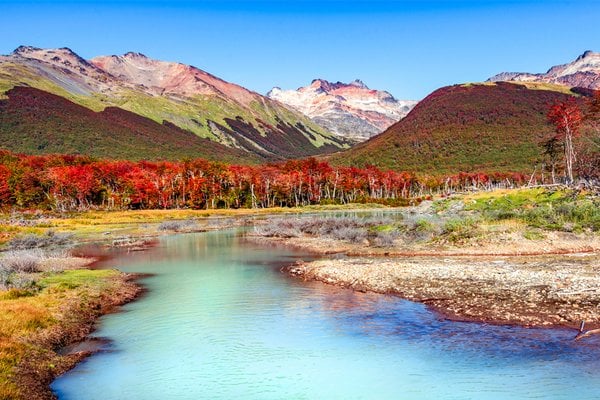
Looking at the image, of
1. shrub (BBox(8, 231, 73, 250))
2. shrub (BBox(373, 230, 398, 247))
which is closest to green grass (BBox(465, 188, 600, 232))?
shrub (BBox(373, 230, 398, 247))

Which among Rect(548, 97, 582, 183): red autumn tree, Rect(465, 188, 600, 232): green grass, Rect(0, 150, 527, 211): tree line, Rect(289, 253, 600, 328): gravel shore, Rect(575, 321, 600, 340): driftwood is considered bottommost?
Rect(575, 321, 600, 340): driftwood

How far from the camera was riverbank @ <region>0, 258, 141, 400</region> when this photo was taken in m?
17.3

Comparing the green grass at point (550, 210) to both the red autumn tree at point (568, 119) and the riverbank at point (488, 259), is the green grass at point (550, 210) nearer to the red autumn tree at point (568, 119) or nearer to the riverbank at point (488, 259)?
the riverbank at point (488, 259)

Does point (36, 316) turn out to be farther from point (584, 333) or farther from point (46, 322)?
point (584, 333)

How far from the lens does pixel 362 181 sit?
176250mm

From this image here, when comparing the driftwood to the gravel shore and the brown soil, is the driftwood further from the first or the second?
the brown soil

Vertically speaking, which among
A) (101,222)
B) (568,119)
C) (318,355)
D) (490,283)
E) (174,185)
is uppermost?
(568,119)

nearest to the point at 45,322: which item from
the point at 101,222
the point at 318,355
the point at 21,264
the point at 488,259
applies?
the point at 318,355

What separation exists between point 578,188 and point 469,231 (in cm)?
1586

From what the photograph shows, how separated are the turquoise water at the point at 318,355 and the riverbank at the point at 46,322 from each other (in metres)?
0.90

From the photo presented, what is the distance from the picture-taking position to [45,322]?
23.5 metres

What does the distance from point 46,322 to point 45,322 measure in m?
0.08

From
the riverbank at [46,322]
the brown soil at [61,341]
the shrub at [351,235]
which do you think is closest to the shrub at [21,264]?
the riverbank at [46,322]

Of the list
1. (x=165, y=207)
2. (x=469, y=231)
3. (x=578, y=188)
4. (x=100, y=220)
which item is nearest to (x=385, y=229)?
(x=469, y=231)
